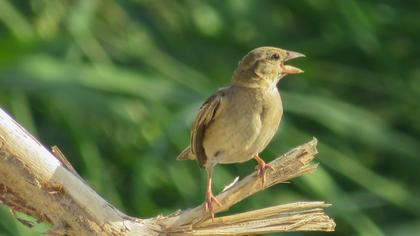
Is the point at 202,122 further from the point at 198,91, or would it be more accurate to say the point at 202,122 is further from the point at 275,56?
the point at 198,91

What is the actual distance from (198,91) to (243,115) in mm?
2432

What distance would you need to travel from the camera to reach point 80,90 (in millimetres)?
5293

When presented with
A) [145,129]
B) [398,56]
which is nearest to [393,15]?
[398,56]

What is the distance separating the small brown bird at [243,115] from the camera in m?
2.96

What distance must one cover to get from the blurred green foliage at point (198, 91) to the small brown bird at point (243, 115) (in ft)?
6.28

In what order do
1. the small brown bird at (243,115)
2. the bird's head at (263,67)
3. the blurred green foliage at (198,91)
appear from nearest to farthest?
1. the small brown bird at (243,115)
2. the bird's head at (263,67)
3. the blurred green foliage at (198,91)

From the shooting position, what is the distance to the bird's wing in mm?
3053

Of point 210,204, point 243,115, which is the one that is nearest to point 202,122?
point 243,115

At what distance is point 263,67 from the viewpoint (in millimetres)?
3074

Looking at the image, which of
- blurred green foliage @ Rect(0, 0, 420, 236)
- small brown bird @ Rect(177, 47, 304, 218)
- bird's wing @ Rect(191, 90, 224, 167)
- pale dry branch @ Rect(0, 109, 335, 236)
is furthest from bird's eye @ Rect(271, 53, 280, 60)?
blurred green foliage @ Rect(0, 0, 420, 236)

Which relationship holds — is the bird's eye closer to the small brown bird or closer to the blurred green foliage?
the small brown bird

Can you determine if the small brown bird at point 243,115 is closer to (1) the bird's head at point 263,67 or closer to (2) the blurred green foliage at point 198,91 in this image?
(1) the bird's head at point 263,67

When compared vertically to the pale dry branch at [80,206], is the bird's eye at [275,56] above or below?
above

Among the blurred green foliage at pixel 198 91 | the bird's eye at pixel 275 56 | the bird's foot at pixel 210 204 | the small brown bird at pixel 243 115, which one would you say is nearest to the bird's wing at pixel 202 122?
the small brown bird at pixel 243 115
